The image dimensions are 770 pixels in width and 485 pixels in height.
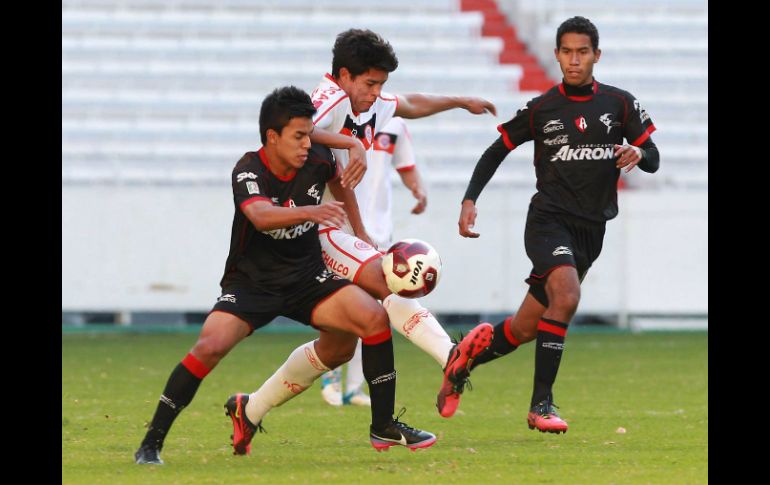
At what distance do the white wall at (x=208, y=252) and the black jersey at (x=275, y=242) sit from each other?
926cm

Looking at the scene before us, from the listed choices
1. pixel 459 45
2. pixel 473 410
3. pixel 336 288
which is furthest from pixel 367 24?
pixel 336 288

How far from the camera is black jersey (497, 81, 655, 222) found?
767 centimetres

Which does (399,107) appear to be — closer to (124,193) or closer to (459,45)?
(124,193)

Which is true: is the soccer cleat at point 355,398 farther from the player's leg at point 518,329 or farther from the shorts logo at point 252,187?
the shorts logo at point 252,187

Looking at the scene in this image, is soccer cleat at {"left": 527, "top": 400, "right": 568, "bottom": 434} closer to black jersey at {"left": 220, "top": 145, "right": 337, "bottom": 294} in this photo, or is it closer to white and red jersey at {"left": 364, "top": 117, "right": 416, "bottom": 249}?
black jersey at {"left": 220, "top": 145, "right": 337, "bottom": 294}

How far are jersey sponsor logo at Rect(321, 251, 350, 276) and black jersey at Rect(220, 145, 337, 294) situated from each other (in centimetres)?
31

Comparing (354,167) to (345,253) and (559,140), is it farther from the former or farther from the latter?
(559,140)

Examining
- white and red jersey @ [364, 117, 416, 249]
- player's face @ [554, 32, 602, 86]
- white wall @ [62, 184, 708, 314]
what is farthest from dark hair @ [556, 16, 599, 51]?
A: white wall @ [62, 184, 708, 314]

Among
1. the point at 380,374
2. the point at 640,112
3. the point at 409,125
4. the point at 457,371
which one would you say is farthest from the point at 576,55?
the point at 409,125

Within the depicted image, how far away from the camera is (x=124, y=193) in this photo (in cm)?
1631

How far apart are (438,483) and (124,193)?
11.1 m

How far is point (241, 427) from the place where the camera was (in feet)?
23.0

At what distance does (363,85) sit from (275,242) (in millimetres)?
1065
